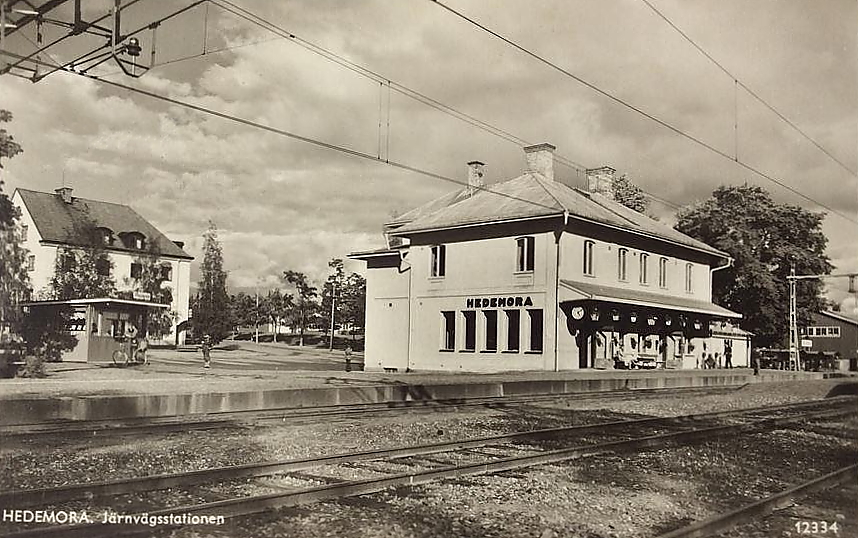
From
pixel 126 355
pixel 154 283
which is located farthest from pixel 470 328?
pixel 154 283

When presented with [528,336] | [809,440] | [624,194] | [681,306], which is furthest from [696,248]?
[809,440]

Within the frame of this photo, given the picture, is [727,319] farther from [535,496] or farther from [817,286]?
[535,496]

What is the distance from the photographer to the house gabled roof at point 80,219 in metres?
7.95

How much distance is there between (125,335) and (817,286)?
17.3m

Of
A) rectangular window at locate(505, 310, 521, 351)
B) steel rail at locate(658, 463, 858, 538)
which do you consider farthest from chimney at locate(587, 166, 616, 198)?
steel rail at locate(658, 463, 858, 538)

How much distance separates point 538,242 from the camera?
2862 cm

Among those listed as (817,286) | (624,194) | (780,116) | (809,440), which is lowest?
(809,440)

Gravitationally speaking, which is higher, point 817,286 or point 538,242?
point 538,242

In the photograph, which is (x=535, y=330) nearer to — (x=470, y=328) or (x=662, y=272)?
(x=470, y=328)

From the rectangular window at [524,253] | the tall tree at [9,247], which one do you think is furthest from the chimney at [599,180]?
the tall tree at [9,247]

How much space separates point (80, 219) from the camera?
436 inches

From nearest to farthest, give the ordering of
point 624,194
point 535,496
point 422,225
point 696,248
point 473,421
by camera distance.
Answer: point 535,496 → point 473,421 → point 422,225 → point 696,248 → point 624,194

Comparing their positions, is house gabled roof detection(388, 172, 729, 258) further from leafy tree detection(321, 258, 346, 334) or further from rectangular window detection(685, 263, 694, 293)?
leafy tree detection(321, 258, 346, 334)

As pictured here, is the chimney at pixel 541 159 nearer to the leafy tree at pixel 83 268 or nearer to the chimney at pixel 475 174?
the chimney at pixel 475 174
